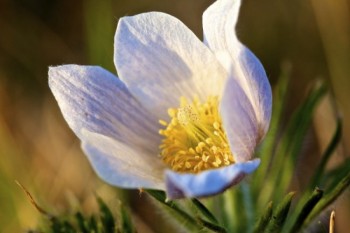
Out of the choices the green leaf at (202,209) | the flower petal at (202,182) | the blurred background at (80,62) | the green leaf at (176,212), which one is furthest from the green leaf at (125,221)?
the blurred background at (80,62)

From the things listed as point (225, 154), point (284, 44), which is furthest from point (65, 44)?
point (225, 154)

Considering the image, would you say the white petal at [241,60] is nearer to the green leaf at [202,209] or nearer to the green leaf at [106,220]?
the green leaf at [202,209]

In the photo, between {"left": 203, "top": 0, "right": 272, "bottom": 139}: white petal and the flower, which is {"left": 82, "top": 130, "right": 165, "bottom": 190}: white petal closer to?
the flower

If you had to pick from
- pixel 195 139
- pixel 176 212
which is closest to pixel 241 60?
pixel 195 139

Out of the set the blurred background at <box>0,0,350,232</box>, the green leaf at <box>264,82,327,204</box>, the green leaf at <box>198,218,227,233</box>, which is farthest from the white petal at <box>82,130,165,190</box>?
the blurred background at <box>0,0,350,232</box>

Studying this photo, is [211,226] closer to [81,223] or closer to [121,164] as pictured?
[121,164]

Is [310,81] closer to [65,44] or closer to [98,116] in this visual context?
[65,44]
